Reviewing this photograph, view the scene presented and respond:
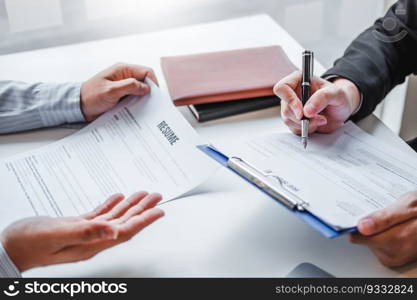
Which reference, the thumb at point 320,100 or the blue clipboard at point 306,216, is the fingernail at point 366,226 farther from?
the thumb at point 320,100

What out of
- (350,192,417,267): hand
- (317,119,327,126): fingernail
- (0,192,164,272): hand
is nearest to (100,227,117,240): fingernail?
(0,192,164,272): hand

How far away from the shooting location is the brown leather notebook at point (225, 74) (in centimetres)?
103

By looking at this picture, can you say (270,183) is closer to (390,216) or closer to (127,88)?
(390,216)

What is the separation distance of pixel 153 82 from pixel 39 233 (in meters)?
0.42

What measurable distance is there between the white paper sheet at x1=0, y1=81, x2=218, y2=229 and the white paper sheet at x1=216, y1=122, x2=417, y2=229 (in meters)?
0.09

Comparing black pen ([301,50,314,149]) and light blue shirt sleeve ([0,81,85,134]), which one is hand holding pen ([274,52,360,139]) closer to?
black pen ([301,50,314,149])

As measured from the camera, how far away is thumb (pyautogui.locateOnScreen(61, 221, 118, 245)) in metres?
0.66

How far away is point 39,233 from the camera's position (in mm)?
688

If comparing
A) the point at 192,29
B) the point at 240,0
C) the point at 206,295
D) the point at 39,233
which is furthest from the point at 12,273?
the point at 240,0

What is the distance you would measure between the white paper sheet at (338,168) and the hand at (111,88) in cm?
26

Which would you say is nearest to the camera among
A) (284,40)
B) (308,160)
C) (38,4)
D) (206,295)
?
(206,295)

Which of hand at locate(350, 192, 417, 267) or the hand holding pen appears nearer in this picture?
hand at locate(350, 192, 417, 267)

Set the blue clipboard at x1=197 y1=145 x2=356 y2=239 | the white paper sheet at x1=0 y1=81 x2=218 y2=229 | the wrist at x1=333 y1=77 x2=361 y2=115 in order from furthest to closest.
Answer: the wrist at x1=333 y1=77 x2=361 y2=115, the white paper sheet at x1=0 y1=81 x2=218 y2=229, the blue clipboard at x1=197 y1=145 x2=356 y2=239

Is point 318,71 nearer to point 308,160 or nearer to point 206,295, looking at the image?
point 308,160
